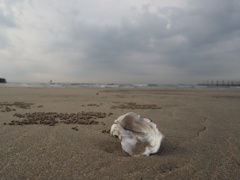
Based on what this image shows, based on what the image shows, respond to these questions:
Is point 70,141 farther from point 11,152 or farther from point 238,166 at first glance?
point 238,166

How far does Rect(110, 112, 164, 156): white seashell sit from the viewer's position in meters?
3.19

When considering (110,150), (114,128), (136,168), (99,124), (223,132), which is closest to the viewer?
(136,168)

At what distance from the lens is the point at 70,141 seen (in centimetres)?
369

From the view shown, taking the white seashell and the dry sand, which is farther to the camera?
the white seashell

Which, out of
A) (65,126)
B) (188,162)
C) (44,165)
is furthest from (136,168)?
(65,126)

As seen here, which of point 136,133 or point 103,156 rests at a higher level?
point 136,133

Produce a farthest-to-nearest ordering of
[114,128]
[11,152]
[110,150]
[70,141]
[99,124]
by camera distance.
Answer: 1. [99,124]
2. [114,128]
3. [70,141]
4. [110,150]
5. [11,152]

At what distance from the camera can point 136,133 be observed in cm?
361

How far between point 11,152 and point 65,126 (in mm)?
1768

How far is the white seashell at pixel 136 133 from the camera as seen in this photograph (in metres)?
3.19

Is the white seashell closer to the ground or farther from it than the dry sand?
farther from it

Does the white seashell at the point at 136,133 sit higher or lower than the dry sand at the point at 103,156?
higher

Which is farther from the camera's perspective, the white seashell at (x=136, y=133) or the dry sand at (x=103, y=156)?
the white seashell at (x=136, y=133)

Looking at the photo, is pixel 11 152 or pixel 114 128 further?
pixel 114 128
